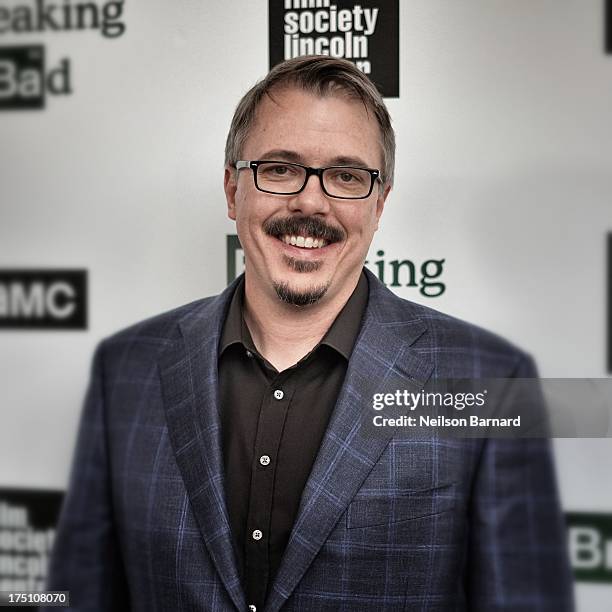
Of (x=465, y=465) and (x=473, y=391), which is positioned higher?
(x=473, y=391)

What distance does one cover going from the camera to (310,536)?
104cm

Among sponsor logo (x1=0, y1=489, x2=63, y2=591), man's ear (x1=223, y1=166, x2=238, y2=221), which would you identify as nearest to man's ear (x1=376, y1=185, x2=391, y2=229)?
man's ear (x1=223, y1=166, x2=238, y2=221)

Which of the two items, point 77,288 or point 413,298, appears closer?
point 413,298

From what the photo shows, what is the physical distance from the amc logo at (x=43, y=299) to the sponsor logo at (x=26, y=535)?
0.29 m

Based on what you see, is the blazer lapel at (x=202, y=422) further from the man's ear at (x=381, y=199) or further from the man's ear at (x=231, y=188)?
the man's ear at (x=381, y=199)

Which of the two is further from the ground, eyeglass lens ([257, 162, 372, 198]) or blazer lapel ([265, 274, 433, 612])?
eyeglass lens ([257, 162, 372, 198])

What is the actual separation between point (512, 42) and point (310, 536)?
76 centimetres

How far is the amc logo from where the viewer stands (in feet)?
4.25

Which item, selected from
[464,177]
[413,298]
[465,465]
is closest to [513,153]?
[464,177]

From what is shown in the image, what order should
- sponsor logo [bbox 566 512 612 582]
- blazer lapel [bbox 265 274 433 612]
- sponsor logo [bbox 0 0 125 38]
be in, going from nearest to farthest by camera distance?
blazer lapel [bbox 265 274 433 612], sponsor logo [bbox 566 512 612 582], sponsor logo [bbox 0 0 125 38]

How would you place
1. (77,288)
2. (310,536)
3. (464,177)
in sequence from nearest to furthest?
(310,536)
(464,177)
(77,288)

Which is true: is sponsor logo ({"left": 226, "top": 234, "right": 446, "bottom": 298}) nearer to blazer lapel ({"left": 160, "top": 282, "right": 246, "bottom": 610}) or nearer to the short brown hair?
the short brown hair

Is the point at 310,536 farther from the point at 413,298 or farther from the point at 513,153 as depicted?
the point at 513,153

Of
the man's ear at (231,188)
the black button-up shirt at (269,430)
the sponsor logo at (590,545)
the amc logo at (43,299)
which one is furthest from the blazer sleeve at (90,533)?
the sponsor logo at (590,545)
